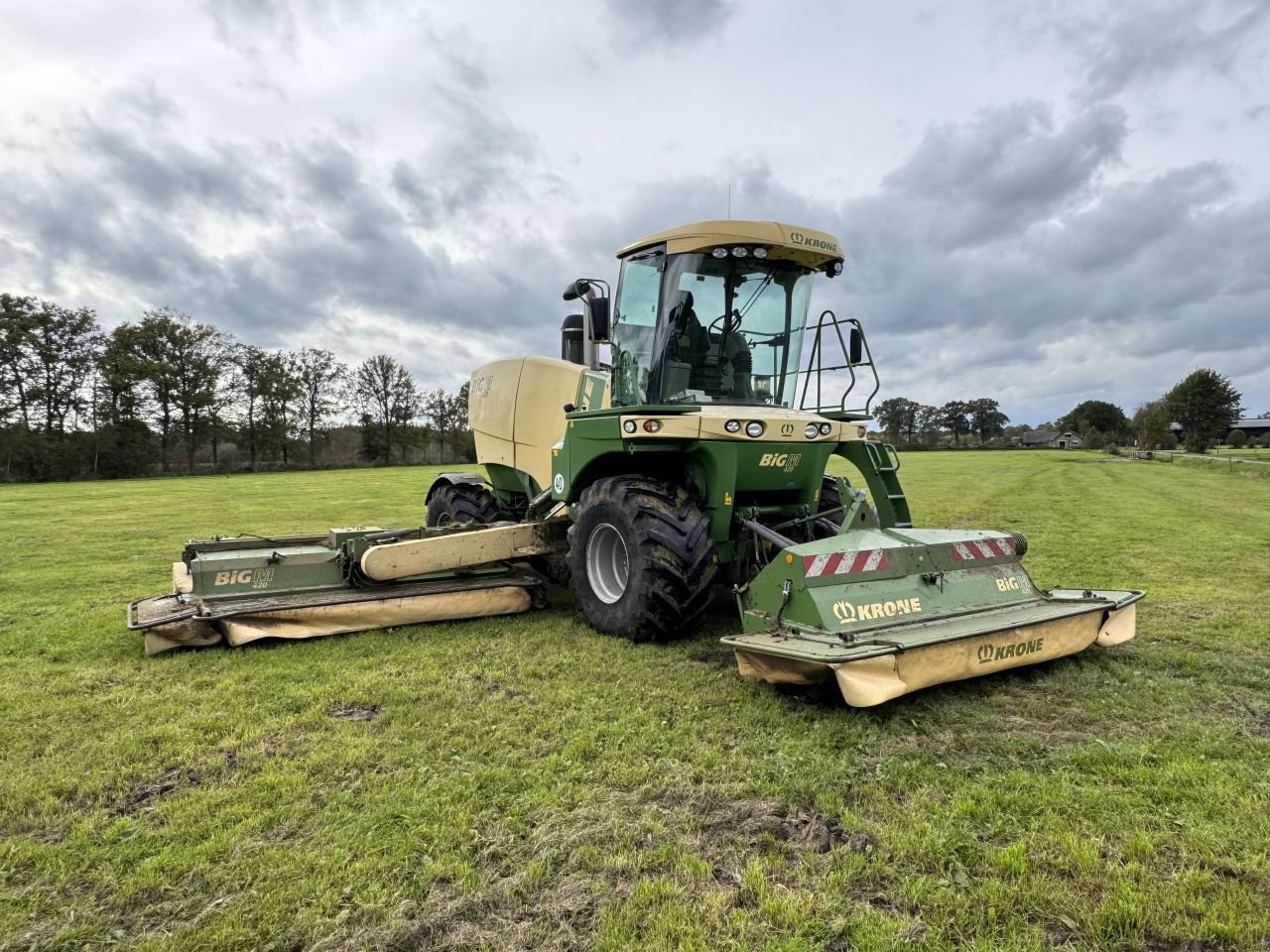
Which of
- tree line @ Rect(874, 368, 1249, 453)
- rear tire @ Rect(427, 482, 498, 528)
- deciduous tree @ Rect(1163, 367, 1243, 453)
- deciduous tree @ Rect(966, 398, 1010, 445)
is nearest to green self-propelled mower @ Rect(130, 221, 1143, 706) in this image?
rear tire @ Rect(427, 482, 498, 528)

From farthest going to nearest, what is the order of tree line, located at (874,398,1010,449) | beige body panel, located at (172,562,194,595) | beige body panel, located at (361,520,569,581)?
tree line, located at (874,398,1010,449) → beige body panel, located at (361,520,569,581) → beige body panel, located at (172,562,194,595)

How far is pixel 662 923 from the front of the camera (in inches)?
93.1

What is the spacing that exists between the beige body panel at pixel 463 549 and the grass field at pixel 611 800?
65 centimetres

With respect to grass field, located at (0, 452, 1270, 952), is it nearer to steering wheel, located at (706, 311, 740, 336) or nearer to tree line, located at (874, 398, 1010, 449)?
steering wheel, located at (706, 311, 740, 336)

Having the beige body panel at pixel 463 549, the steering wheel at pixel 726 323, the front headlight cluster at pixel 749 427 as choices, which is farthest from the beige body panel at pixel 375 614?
the steering wheel at pixel 726 323

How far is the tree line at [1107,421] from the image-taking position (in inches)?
2530

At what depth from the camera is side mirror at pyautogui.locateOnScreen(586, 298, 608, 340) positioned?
20.7ft

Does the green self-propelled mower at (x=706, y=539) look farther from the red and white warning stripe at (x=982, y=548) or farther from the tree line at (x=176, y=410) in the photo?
the tree line at (x=176, y=410)

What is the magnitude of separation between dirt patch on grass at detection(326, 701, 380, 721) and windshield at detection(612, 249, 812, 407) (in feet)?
9.95

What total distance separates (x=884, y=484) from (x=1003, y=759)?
3.00 metres

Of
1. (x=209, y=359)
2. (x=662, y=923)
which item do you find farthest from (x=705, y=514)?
(x=209, y=359)

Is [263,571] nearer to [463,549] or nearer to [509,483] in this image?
[463,549]

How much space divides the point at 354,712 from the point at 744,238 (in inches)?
169

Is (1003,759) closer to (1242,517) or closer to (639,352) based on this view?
(639,352)
